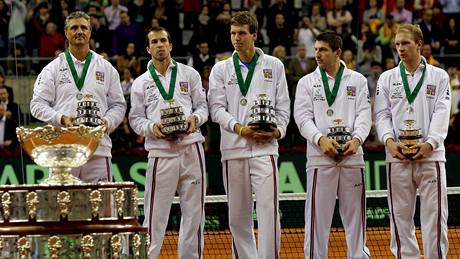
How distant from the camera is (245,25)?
9.97 metres

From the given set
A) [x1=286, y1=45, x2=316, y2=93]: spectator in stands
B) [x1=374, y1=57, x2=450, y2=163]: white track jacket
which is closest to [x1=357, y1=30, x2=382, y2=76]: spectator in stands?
[x1=286, y1=45, x2=316, y2=93]: spectator in stands

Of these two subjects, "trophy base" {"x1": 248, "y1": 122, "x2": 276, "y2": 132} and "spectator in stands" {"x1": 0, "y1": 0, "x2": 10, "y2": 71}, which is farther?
"spectator in stands" {"x1": 0, "y1": 0, "x2": 10, "y2": 71}

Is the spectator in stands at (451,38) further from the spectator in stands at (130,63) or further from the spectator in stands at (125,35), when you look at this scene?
the spectator in stands at (130,63)

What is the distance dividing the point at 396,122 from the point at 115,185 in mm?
4306

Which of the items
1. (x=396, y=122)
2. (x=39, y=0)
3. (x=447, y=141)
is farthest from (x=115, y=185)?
(x=39, y=0)

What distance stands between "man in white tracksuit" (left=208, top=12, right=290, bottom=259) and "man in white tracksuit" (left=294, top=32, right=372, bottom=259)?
261 mm

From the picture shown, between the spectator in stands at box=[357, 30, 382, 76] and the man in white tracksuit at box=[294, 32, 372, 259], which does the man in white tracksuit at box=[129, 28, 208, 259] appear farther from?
the spectator in stands at box=[357, 30, 382, 76]

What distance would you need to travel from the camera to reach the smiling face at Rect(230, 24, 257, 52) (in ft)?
32.7

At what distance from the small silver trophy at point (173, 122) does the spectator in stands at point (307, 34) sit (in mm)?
7316

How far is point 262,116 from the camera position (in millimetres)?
9688

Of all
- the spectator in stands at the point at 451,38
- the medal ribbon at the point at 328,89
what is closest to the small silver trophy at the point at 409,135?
the medal ribbon at the point at 328,89

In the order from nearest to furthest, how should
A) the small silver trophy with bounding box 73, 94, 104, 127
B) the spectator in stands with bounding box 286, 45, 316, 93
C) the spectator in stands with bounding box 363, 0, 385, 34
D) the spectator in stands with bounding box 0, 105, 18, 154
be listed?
the small silver trophy with bounding box 73, 94, 104, 127 → the spectator in stands with bounding box 0, 105, 18, 154 → the spectator in stands with bounding box 286, 45, 316, 93 → the spectator in stands with bounding box 363, 0, 385, 34

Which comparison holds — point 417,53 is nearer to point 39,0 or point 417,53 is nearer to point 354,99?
point 354,99

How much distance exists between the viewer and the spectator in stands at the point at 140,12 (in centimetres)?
1781
